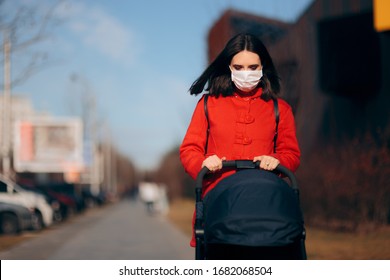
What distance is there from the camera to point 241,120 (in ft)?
12.6

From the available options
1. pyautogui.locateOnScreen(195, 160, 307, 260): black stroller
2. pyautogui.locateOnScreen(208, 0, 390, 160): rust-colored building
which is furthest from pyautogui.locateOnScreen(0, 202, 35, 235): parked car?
pyautogui.locateOnScreen(195, 160, 307, 260): black stroller

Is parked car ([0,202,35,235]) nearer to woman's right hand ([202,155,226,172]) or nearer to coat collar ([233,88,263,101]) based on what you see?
coat collar ([233,88,263,101])

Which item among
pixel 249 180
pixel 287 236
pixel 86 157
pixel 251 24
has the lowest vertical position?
pixel 86 157

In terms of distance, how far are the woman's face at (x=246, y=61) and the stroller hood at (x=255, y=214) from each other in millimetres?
678

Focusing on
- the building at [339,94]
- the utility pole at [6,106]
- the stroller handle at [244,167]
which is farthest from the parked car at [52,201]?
the stroller handle at [244,167]

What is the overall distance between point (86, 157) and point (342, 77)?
35968 millimetres

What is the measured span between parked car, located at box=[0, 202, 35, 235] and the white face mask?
17.3 meters

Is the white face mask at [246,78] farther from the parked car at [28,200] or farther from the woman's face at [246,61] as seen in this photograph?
the parked car at [28,200]

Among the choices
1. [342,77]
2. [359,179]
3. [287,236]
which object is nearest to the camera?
[287,236]

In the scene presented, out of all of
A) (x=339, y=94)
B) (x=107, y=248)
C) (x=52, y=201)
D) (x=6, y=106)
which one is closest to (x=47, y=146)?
(x=6, y=106)
